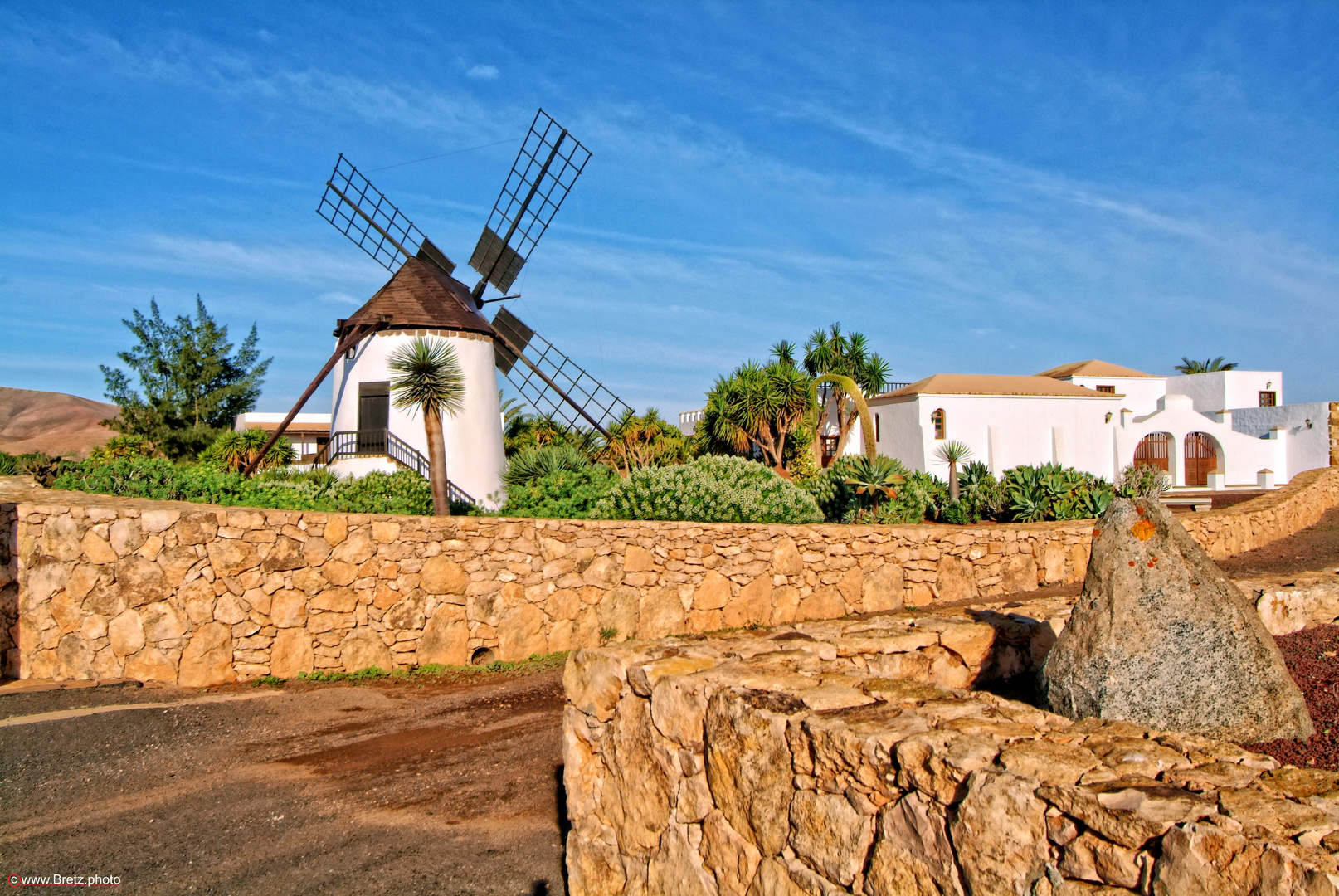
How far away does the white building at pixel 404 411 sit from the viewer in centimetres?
1919

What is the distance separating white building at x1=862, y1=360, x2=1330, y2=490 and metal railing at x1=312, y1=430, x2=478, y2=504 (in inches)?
706

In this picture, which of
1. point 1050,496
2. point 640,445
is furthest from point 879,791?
point 640,445

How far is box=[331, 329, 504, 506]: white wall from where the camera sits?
19.2 m

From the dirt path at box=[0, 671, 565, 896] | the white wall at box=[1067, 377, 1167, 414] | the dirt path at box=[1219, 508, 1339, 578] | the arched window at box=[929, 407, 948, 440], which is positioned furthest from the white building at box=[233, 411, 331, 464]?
the white wall at box=[1067, 377, 1167, 414]

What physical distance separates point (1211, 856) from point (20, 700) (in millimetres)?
10118

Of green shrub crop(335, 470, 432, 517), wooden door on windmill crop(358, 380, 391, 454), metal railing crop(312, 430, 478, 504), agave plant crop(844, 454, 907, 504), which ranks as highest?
wooden door on windmill crop(358, 380, 391, 454)

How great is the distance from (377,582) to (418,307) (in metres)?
11.6

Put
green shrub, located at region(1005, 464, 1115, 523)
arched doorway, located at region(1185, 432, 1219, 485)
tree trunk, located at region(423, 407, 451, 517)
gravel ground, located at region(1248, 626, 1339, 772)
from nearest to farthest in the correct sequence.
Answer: gravel ground, located at region(1248, 626, 1339, 772), tree trunk, located at region(423, 407, 451, 517), green shrub, located at region(1005, 464, 1115, 523), arched doorway, located at region(1185, 432, 1219, 485)

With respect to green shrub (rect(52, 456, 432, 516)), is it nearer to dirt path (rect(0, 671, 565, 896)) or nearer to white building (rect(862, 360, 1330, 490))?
dirt path (rect(0, 671, 565, 896))

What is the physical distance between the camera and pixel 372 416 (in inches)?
772

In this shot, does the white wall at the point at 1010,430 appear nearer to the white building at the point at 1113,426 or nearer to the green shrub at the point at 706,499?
the white building at the point at 1113,426

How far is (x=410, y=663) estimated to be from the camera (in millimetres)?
9805

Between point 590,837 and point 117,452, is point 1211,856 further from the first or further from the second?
point 117,452

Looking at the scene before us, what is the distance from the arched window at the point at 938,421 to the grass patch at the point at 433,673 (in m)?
23.1
